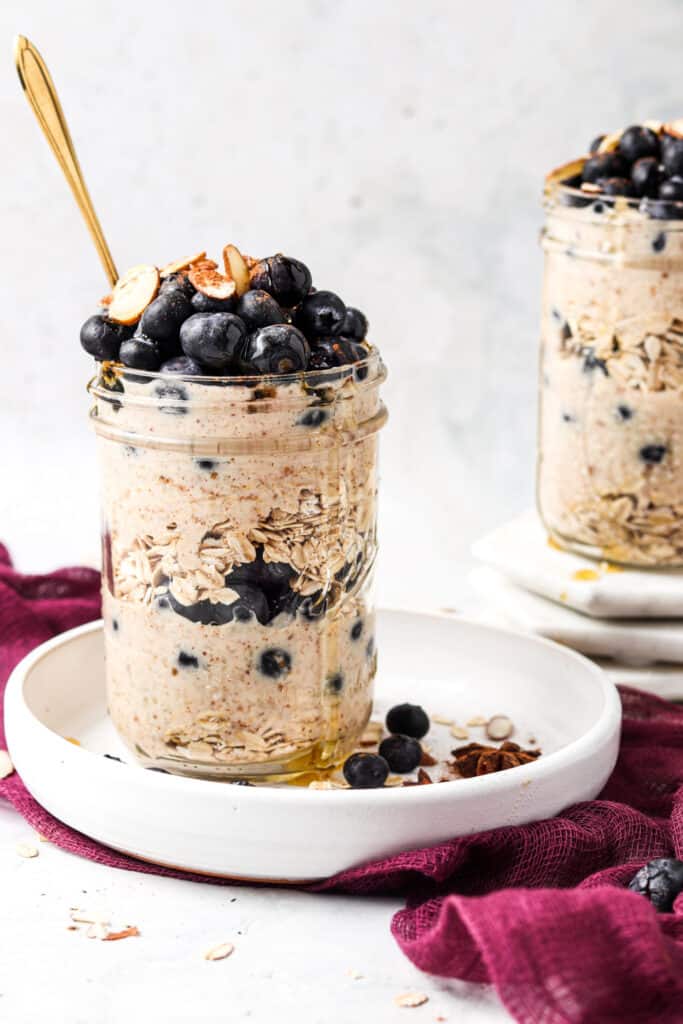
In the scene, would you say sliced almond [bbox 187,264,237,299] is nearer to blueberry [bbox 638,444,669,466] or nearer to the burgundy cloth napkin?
the burgundy cloth napkin

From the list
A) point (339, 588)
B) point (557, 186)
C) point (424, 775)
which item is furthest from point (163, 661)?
point (557, 186)

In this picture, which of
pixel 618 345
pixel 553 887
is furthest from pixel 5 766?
pixel 618 345

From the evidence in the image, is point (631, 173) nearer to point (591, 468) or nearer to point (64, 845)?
point (591, 468)

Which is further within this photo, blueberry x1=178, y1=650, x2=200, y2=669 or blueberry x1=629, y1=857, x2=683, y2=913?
blueberry x1=178, y1=650, x2=200, y2=669

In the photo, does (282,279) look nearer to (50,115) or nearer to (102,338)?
(102,338)

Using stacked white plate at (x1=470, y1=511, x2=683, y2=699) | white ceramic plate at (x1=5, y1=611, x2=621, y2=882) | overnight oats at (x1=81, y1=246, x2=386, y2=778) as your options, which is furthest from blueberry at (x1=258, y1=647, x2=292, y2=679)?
stacked white plate at (x1=470, y1=511, x2=683, y2=699)

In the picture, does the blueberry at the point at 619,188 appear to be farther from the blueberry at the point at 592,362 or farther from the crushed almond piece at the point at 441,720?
the crushed almond piece at the point at 441,720
